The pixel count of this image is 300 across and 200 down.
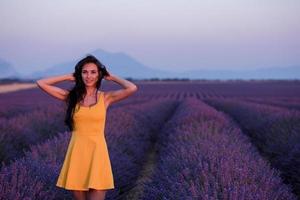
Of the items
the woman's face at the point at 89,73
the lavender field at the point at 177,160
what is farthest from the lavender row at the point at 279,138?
the woman's face at the point at 89,73

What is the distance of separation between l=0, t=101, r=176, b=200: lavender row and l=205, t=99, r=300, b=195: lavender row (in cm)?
200

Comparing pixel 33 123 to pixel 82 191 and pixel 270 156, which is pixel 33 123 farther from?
pixel 82 191

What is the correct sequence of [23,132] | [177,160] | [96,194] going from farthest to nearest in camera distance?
[23,132] < [177,160] < [96,194]

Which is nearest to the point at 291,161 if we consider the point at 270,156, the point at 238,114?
the point at 270,156

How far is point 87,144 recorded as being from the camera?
3.96 metres

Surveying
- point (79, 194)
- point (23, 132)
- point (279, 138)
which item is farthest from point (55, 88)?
point (23, 132)

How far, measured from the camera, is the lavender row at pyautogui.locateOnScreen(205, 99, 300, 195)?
23.5 feet

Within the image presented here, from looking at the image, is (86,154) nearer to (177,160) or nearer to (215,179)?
(215,179)

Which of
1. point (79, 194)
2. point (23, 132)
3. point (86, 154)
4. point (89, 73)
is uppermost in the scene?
point (89, 73)

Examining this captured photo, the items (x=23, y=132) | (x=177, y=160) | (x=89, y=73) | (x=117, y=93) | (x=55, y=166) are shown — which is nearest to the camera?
(x=89, y=73)

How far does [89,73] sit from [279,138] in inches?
227

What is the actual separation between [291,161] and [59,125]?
632 cm

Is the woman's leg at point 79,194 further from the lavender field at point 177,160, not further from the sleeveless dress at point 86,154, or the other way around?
the lavender field at point 177,160

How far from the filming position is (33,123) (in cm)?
1152
